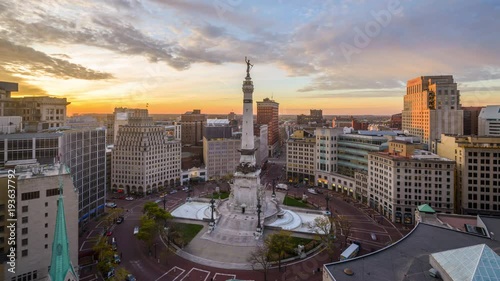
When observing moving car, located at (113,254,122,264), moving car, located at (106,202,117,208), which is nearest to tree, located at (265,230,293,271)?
moving car, located at (113,254,122,264)

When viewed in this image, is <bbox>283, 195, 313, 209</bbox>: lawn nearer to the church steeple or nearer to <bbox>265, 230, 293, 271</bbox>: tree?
<bbox>265, 230, 293, 271</bbox>: tree

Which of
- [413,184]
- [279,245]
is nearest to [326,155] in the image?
[413,184]

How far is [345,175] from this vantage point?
124375mm

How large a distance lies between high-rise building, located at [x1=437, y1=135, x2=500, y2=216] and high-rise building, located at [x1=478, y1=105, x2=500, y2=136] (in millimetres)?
73035

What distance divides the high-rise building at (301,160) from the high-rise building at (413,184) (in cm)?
4541

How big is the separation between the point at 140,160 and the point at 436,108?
12770 centimetres

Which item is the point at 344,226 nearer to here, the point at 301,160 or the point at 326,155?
the point at 326,155

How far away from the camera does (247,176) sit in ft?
289

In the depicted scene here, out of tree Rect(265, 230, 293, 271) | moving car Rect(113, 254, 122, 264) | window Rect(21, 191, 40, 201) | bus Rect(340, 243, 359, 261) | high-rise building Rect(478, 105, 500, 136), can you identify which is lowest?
moving car Rect(113, 254, 122, 264)

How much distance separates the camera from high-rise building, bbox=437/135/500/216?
81875 mm

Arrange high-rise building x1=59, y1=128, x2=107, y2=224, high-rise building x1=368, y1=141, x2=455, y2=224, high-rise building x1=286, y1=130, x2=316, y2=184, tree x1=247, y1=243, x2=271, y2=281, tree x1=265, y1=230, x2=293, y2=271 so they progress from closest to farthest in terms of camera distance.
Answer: tree x1=247, y1=243, x2=271, y2=281 < tree x1=265, y1=230, x2=293, y2=271 < high-rise building x1=59, y1=128, x2=107, y2=224 < high-rise building x1=368, y1=141, x2=455, y2=224 < high-rise building x1=286, y1=130, x2=316, y2=184

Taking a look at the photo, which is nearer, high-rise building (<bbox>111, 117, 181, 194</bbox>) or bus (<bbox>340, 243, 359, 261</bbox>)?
bus (<bbox>340, 243, 359, 261</bbox>)

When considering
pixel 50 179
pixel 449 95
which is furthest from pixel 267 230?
pixel 449 95

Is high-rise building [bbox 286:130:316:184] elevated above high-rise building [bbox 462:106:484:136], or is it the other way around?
high-rise building [bbox 462:106:484:136]
